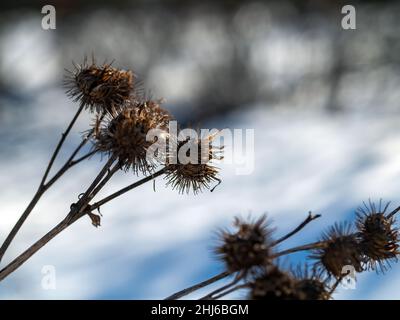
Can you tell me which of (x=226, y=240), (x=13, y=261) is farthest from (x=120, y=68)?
(x=226, y=240)

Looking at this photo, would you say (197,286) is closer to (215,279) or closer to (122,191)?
(215,279)

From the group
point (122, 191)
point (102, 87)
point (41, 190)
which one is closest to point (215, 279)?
point (122, 191)

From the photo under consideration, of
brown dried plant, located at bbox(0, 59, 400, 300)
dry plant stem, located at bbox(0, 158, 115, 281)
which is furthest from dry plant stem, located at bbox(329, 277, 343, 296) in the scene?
dry plant stem, located at bbox(0, 158, 115, 281)

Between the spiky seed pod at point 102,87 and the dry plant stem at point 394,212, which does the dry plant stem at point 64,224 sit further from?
the dry plant stem at point 394,212

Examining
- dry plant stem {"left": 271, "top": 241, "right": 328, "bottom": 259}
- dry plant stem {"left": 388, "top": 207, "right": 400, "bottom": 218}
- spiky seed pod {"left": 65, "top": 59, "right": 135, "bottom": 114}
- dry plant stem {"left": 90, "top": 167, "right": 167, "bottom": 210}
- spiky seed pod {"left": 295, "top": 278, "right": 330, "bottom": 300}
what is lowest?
spiky seed pod {"left": 295, "top": 278, "right": 330, "bottom": 300}

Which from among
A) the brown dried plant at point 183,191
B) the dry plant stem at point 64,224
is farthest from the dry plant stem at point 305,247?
the dry plant stem at point 64,224

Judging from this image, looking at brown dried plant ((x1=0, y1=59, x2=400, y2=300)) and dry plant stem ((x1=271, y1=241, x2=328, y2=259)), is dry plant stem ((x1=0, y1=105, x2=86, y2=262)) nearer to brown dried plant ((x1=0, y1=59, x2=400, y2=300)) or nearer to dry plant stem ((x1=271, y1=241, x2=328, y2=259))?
brown dried plant ((x1=0, y1=59, x2=400, y2=300))
